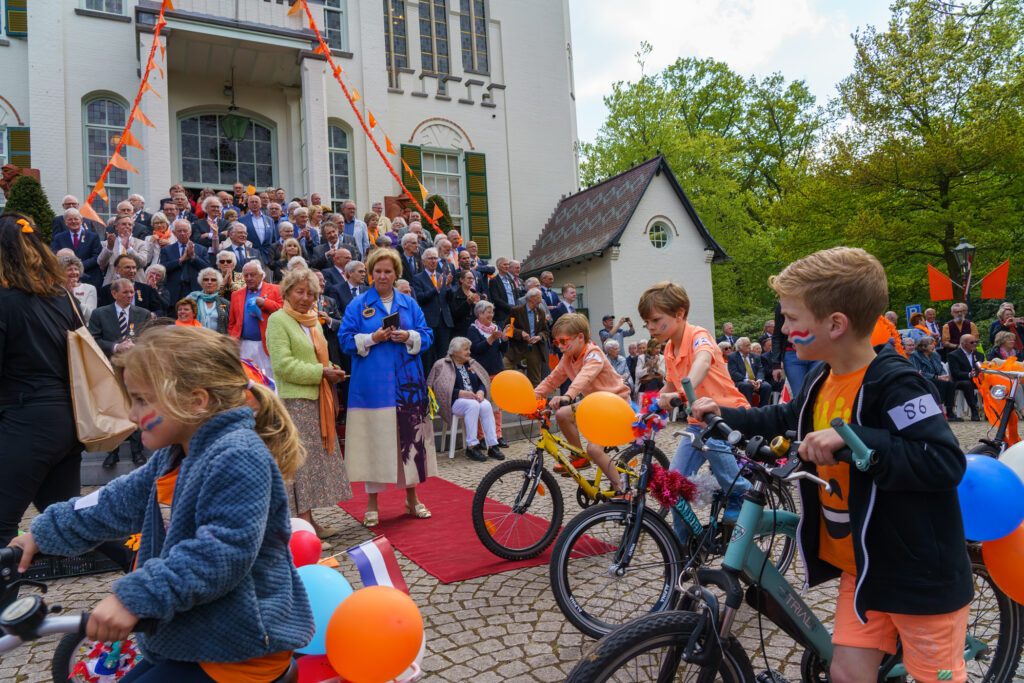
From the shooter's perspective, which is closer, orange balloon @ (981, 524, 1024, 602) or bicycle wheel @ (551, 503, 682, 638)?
orange balloon @ (981, 524, 1024, 602)

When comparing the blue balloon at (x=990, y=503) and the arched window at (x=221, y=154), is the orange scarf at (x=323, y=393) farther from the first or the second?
the arched window at (x=221, y=154)

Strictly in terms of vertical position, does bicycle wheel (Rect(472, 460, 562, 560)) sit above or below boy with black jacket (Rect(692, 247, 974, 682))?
below

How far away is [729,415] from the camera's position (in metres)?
2.46

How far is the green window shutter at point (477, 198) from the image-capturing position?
63.6 ft

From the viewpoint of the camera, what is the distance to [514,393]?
187 inches

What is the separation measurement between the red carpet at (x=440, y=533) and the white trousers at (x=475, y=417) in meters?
1.96

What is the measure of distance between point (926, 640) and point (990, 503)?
674mm

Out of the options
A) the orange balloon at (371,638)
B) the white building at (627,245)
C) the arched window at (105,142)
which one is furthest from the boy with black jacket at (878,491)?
the white building at (627,245)

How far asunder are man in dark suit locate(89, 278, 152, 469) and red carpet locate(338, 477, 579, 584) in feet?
8.81

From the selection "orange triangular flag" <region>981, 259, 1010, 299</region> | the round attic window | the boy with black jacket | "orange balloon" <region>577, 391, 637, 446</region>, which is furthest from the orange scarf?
the round attic window

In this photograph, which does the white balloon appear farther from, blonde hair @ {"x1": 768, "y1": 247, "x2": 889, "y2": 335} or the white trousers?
the white trousers

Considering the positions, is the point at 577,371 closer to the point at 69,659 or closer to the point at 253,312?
the point at 69,659

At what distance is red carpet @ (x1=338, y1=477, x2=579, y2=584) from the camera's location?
4.66 meters

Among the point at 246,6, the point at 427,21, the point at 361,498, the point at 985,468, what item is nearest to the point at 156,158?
the point at 246,6
